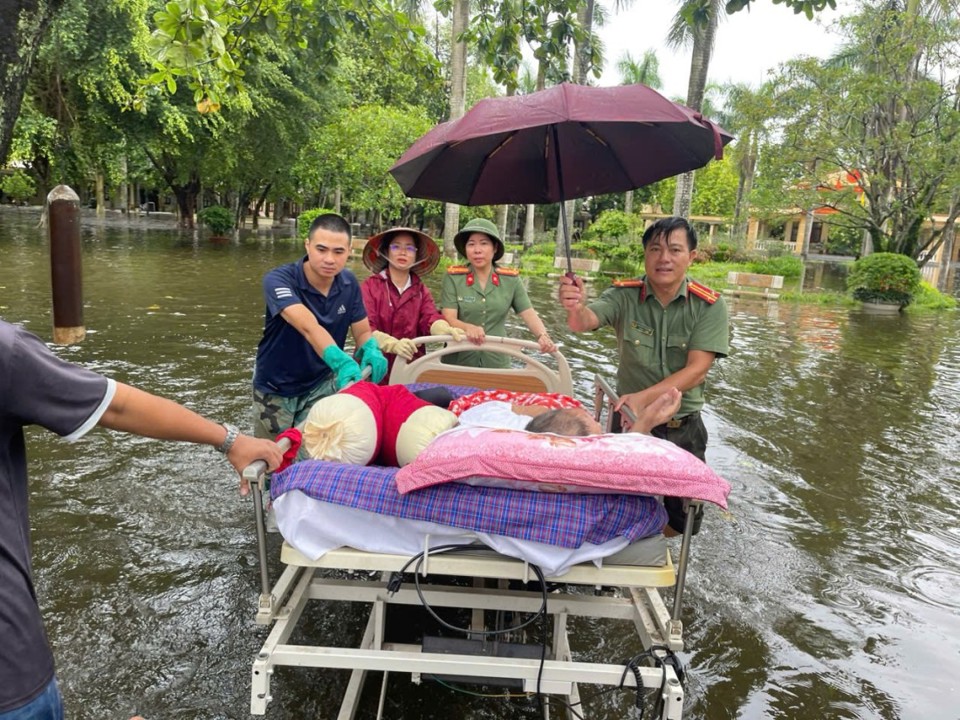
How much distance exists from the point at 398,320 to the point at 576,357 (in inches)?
210

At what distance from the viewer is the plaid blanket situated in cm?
213

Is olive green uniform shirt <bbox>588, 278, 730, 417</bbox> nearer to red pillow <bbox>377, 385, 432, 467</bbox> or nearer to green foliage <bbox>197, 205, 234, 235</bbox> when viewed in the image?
red pillow <bbox>377, 385, 432, 467</bbox>

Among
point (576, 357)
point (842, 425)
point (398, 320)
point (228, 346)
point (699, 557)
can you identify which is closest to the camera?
point (699, 557)

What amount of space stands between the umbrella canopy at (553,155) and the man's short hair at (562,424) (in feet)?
4.48

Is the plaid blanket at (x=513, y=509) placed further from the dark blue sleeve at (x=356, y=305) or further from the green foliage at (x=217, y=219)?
the green foliage at (x=217, y=219)

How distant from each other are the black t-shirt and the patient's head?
5.89 ft

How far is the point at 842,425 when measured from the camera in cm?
731

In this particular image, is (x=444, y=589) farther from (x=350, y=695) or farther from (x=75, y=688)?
(x=75, y=688)

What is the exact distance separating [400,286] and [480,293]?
1.94ft

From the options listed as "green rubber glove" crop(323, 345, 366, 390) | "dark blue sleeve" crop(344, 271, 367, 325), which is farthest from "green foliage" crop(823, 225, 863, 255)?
"green rubber glove" crop(323, 345, 366, 390)

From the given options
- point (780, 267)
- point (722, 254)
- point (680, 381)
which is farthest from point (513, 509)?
point (722, 254)

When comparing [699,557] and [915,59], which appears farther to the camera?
[915,59]

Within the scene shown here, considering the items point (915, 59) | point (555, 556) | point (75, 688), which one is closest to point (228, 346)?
point (75, 688)

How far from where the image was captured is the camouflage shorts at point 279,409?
12.9 feet
